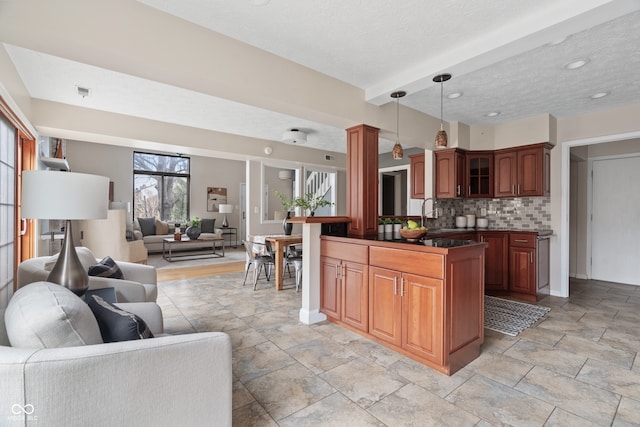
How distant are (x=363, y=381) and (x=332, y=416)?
0.43 metres

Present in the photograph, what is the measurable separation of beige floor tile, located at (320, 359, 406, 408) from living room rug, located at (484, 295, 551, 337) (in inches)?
60.9

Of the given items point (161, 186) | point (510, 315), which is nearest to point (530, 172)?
point (510, 315)

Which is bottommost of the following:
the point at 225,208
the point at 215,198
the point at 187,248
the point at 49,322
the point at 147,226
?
the point at 187,248

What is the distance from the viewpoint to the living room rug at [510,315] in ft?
10.3

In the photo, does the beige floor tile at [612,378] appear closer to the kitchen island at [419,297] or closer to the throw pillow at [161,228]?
the kitchen island at [419,297]

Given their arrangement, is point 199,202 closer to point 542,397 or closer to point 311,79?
point 311,79

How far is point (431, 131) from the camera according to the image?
173 inches

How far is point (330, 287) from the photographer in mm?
3279

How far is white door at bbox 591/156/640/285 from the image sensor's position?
192 inches

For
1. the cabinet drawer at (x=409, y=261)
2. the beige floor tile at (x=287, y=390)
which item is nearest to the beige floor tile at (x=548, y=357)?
the cabinet drawer at (x=409, y=261)

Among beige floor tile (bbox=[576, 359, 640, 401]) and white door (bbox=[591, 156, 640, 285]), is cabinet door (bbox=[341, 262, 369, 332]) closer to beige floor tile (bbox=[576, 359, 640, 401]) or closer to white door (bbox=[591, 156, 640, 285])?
beige floor tile (bbox=[576, 359, 640, 401])

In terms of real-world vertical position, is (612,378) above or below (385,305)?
below

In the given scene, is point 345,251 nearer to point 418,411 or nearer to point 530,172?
point 418,411

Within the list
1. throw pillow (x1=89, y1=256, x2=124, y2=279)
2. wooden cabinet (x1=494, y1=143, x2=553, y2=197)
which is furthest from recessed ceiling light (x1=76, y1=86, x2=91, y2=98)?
wooden cabinet (x1=494, y1=143, x2=553, y2=197)
